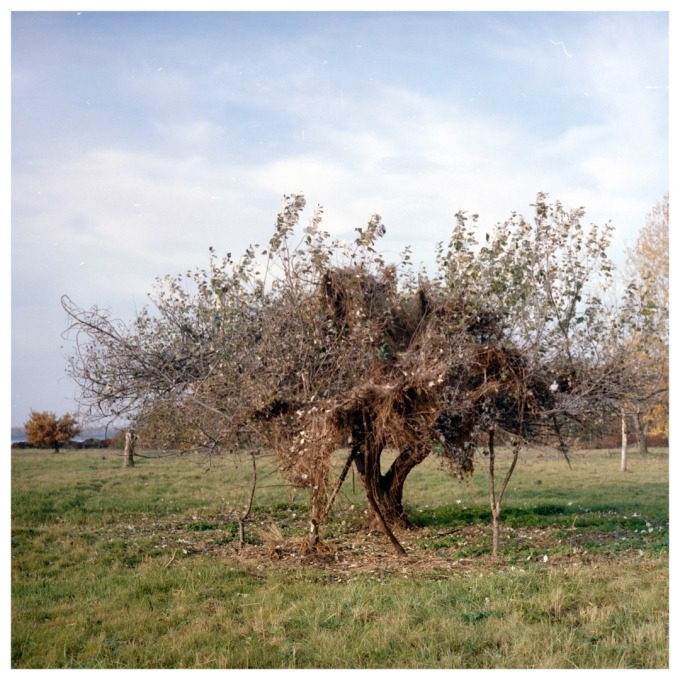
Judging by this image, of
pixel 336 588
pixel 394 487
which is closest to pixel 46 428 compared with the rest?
pixel 394 487

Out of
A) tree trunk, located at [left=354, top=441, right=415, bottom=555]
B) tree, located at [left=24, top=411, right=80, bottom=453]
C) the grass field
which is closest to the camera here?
the grass field

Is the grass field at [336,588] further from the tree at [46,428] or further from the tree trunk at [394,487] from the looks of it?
the tree at [46,428]

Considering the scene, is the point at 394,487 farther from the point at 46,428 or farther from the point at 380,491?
the point at 46,428

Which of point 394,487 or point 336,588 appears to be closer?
point 336,588

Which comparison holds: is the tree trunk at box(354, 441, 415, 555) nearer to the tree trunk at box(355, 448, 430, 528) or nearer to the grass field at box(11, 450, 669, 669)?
the tree trunk at box(355, 448, 430, 528)

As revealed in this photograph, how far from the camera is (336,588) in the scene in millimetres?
9727

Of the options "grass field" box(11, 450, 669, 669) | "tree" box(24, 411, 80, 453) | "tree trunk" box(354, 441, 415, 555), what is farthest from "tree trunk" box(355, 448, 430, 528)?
"tree" box(24, 411, 80, 453)

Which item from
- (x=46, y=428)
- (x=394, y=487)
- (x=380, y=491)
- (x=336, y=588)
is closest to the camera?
(x=336, y=588)

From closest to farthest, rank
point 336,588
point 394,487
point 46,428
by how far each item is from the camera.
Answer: point 336,588, point 394,487, point 46,428

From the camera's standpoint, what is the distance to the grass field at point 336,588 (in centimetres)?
737

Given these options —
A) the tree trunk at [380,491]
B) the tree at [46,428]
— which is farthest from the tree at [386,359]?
the tree at [46,428]

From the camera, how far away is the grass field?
24.2 feet
